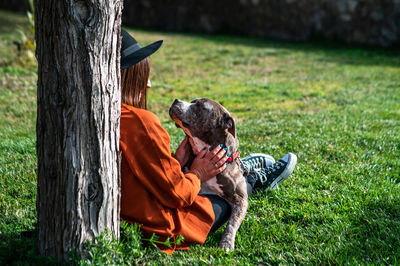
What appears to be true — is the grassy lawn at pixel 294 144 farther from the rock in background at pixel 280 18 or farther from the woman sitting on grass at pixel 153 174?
the rock in background at pixel 280 18

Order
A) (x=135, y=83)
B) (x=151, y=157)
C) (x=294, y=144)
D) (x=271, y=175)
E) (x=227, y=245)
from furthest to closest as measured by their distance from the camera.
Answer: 1. (x=294, y=144)
2. (x=271, y=175)
3. (x=227, y=245)
4. (x=135, y=83)
5. (x=151, y=157)

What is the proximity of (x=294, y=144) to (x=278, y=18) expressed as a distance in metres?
12.2

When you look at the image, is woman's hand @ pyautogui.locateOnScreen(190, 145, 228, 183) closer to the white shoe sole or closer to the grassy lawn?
the grassy lawn

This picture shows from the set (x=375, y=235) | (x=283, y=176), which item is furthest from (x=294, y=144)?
(x=375, y=235)

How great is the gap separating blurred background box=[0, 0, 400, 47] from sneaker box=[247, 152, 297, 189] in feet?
38.4

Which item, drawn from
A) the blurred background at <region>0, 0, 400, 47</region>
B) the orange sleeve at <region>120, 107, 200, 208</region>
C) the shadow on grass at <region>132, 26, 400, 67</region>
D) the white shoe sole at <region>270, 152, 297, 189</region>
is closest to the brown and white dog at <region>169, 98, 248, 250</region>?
the orange sleeve at <region>120, 107, 200, 208</region>

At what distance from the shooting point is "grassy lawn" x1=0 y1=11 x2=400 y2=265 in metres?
3.27

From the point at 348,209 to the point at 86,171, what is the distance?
2479 mm

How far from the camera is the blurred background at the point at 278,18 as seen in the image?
14246 millimetres

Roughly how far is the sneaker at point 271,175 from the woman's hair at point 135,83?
1586 mm

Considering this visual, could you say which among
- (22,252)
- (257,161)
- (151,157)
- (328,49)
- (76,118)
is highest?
(76,118)

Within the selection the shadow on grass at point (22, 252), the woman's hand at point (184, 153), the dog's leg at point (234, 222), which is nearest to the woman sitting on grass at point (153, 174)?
the dog's leg at point (234, 222)

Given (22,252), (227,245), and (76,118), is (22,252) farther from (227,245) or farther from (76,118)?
(227,245)

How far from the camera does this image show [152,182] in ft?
9.66
